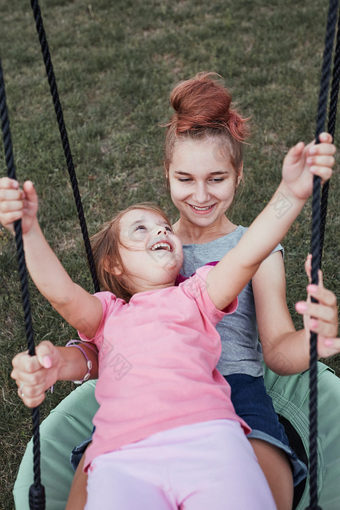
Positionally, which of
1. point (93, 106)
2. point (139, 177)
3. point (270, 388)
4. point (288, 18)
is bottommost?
point (270, 388)

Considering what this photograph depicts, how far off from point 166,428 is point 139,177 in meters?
2.90

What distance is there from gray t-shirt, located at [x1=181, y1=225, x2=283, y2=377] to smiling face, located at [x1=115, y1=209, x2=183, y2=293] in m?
0.24

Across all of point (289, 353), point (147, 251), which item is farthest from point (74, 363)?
point (289, 353)

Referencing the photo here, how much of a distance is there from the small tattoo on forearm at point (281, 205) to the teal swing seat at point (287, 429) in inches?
35.5

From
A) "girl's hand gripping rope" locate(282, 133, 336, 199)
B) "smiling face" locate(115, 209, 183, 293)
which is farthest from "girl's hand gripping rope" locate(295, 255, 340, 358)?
"smiling face" locate(115, 209, 183, 293)

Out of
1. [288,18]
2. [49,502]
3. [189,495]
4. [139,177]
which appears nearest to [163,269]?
[189,495]

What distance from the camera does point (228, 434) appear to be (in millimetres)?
1422

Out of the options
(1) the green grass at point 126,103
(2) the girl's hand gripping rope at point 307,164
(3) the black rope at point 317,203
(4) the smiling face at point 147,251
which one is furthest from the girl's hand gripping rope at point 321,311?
(1) the green grass at point 126,103

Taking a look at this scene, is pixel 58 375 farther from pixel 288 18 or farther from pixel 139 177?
pixel 288 18

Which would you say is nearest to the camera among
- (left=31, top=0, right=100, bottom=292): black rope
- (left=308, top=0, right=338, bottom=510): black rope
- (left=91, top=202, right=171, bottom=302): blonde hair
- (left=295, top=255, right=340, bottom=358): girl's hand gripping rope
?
(left=308, top=0, right=338, bottom=510): black rope

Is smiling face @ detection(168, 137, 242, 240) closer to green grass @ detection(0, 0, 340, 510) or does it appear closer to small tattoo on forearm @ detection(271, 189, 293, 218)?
small tattoo on forearm @ detection(271, 189, 293, 218)

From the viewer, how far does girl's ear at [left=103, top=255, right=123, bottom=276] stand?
6.12 feet

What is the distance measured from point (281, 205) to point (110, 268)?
28.1 inches

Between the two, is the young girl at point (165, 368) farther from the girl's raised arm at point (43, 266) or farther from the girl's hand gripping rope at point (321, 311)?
the girl's hand gripping rope at point (321, 311)
